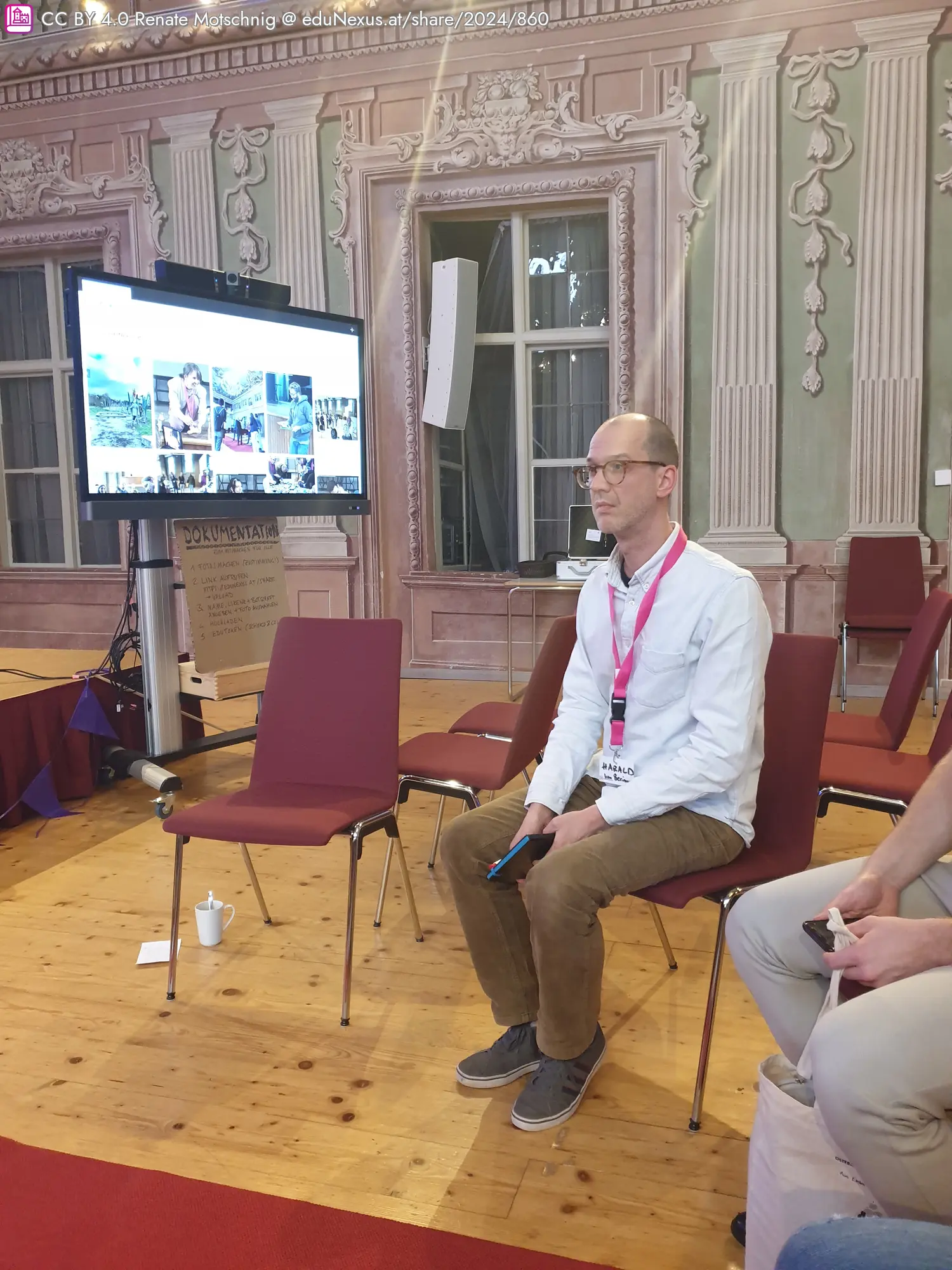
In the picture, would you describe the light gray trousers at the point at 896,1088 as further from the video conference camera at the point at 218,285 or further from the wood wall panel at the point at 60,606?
the wood wall panel at the point at 60,606

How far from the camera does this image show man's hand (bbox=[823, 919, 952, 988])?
1282 millimetres

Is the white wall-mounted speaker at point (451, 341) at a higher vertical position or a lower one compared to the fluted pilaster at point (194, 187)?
lower

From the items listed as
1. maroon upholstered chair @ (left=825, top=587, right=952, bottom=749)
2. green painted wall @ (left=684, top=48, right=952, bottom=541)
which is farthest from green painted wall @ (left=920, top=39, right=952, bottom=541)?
maroon upholstered chair @ (left=825, top=587, right=952, bottom=749)

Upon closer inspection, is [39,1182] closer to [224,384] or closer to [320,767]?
[320,767]

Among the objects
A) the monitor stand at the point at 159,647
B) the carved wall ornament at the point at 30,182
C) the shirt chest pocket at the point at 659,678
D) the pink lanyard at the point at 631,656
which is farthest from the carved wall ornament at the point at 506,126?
the shirt chest pocket at the point at 659,678

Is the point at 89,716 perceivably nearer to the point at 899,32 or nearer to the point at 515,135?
the point at 515,135

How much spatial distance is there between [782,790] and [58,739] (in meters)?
2.97

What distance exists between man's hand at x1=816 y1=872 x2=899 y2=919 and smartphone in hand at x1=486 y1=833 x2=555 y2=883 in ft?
2.00

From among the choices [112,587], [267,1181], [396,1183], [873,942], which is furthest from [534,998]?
[112,587]

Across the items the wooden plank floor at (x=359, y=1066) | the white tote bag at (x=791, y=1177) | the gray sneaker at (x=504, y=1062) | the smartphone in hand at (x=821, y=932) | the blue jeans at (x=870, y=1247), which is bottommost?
the wooden plank floor at (x=359, y=1066)

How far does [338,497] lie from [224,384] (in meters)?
0.78

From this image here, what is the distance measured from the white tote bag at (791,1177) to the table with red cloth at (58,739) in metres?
3.19

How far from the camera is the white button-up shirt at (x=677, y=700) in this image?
6.15 feet

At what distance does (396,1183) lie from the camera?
1694 mm
